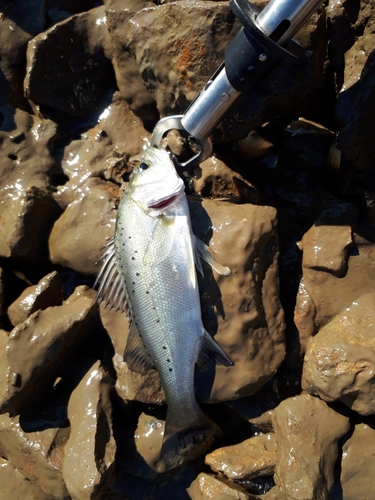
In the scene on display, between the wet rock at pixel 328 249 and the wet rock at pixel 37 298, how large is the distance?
2.64m

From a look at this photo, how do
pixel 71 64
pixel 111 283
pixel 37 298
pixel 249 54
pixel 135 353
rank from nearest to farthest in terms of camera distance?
pixel 249 54 → pixel 135 353 → pixel 111 283 → pixel 37 298 → pixel 71 64

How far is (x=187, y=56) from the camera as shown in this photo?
12.3ft

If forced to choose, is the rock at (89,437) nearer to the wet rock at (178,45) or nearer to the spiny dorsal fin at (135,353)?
the spiny dorsal fin at (135,353)

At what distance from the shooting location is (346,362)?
3604 millimetres

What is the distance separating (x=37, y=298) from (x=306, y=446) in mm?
2968

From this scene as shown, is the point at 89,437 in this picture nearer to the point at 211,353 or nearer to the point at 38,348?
the point at 38,348

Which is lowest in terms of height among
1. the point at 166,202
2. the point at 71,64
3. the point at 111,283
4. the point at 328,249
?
the point at 328,249

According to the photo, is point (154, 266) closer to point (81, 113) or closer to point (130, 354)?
point (130, 354)

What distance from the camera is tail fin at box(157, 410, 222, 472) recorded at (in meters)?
3.79

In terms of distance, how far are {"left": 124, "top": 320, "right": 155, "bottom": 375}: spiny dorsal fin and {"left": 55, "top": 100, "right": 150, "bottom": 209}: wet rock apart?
1853 mm

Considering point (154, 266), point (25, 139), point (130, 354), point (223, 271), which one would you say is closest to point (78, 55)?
point (25, 139)

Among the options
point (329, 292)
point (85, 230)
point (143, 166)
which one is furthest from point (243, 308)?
point (85, 230)

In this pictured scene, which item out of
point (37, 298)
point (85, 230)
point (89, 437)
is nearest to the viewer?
point (89, 437)

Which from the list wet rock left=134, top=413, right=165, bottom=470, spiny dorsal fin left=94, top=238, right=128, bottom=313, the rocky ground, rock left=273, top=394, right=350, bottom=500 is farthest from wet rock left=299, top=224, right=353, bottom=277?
wet rock left=134, top=413, right=165, bottom=470
